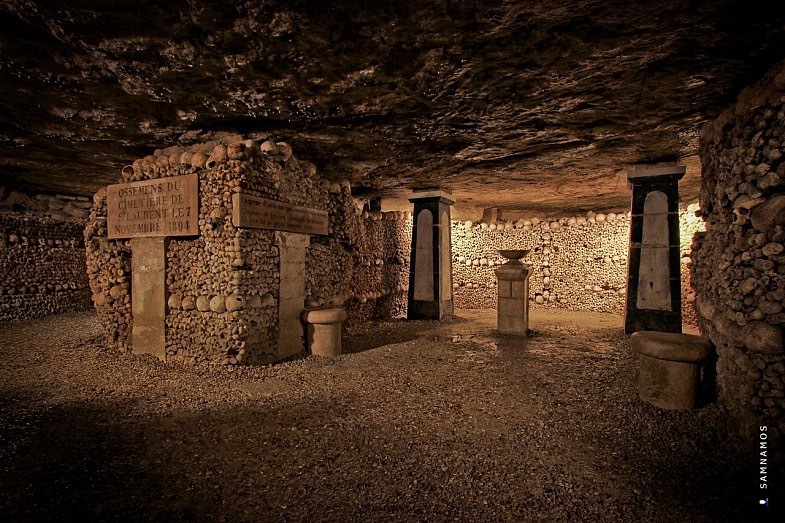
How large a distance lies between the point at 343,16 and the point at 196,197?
342cm

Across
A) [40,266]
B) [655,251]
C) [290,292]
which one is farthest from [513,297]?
[40,266]

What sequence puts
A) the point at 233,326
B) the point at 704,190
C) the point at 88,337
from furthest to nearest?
1. the point at 88,337
2. the point at 233,326
3. the point at 704,190

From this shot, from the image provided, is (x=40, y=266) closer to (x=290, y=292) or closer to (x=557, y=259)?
(x=290, y=292)

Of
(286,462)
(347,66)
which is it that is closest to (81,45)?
(347,66)

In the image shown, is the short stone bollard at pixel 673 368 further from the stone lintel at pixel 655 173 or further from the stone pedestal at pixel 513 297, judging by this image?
the stone lintel at pixel 655 173

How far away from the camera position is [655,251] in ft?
23.7

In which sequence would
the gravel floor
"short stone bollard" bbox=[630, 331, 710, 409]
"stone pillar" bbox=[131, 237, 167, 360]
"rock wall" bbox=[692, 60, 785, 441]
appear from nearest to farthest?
the gravel floor → "rock wall" bbox=[692, 60, 785, 441] → "short stone bollard" bbox=[630, 331, 710, 409] → "stone pillar" bbox=[131, 237, 167, 360]

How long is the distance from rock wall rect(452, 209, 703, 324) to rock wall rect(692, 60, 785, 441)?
755 centimetres

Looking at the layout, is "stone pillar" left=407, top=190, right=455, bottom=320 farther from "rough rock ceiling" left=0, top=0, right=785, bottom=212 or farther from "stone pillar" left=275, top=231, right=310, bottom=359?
"stone pillar" left=275, top=231, right=310, bottom=359

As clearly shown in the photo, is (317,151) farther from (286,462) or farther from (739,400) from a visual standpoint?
(739,400)

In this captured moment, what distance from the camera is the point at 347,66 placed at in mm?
3619

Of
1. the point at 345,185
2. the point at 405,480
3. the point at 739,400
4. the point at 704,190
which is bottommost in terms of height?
the point at 405,480

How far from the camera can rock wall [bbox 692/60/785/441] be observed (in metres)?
2.71

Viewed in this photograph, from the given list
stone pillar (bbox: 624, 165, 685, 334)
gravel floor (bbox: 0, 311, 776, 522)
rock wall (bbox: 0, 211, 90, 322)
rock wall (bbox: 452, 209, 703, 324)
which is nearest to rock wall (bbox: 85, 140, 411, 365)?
gravel floor (bbox: 0, 311, 776, 522)
